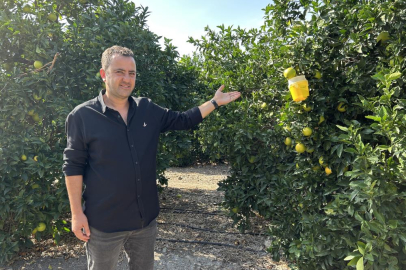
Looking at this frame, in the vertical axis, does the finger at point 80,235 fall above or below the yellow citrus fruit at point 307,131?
below

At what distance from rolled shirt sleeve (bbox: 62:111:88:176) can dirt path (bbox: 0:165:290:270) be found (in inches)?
77.2

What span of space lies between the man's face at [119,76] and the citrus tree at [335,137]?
1.24 meters

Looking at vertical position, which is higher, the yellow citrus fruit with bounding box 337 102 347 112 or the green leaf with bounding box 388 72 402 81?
the green leaf with bounding box 388 72 402 81

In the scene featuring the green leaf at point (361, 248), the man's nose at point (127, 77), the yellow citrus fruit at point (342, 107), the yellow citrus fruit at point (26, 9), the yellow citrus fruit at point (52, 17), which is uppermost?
the yellow citrus fruit at point (26, 9)

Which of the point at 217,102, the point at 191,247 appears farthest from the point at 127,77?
the point at 191,247

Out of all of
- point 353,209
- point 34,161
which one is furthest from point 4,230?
point 353,209

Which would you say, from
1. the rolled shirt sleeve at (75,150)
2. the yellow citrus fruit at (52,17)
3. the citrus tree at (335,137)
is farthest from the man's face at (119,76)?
the yellow citrus fruit at (52,17)

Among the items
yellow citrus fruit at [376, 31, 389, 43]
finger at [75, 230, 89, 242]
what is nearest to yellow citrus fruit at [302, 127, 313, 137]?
yellow citrus fruit at [376, 31, 389, 43]

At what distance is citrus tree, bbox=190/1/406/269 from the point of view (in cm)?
181

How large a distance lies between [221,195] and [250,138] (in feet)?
10.0

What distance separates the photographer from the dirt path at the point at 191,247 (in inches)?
136

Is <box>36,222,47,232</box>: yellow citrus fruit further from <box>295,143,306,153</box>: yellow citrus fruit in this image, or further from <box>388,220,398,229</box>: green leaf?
<box>388,220,398,229</box>: green leaf

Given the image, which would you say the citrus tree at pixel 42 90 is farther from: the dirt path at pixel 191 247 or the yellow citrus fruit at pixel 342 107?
the yellow citrus fruit at pixel 342 107

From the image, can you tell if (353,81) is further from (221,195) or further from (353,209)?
(221,195)
